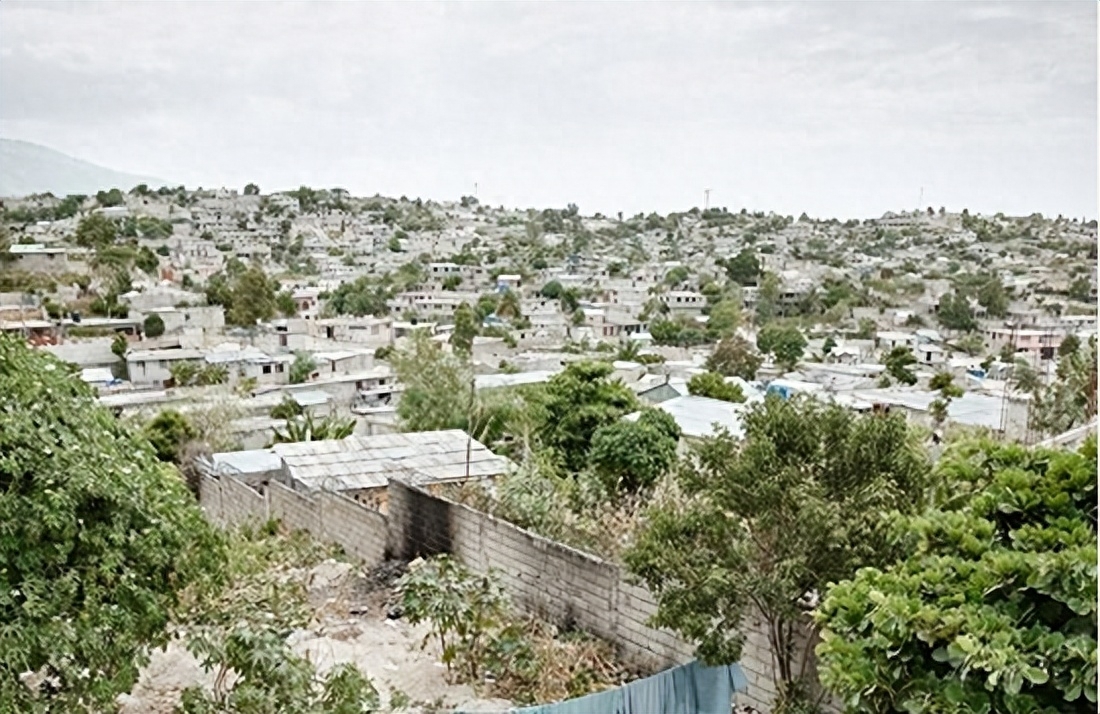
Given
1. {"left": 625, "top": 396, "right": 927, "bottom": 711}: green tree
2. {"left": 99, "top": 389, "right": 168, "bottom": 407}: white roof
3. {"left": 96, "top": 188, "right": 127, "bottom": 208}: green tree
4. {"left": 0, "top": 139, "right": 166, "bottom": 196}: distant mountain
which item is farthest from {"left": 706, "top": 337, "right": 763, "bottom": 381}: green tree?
{"left": 96, "top": 188, "right": 127, "bottom": 208}: green tree

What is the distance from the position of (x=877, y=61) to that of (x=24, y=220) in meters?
38.8

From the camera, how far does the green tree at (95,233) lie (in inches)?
1133

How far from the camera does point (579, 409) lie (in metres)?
7.49

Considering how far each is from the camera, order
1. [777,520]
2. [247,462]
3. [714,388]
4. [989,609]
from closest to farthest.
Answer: [989,609] < [777,520] < [247,462] < [714,388]

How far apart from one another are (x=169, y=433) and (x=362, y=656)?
593cm

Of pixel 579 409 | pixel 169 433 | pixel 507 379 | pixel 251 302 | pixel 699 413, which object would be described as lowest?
pixel 507 379

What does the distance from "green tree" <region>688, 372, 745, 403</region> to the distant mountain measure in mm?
6235

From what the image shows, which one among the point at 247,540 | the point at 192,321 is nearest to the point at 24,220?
the point at 192,321

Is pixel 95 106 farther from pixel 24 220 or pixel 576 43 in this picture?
pixel 24 220

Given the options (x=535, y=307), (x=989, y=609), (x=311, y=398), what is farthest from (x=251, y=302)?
(x=989, y=609)

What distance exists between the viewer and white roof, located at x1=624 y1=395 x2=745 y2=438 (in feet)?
27.5

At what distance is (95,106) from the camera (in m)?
3.67

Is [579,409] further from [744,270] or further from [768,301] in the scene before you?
[744,270]

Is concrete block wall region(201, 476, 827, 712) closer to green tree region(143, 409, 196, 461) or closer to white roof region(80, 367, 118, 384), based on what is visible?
green tree region(143, 409, 196, 461)
